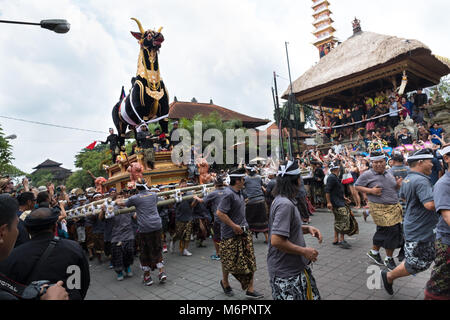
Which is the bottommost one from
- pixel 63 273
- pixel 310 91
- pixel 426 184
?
pixel 63 273

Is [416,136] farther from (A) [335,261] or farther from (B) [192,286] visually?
(B) [192,286]

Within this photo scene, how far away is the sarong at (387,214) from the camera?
15.2ft

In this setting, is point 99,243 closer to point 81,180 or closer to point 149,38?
point 149,38

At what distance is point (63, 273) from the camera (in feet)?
6.57

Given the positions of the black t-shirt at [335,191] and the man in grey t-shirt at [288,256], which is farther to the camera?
the black t-shirt at [335,191]

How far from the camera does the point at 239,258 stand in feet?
13.3

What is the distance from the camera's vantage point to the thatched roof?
14006mm

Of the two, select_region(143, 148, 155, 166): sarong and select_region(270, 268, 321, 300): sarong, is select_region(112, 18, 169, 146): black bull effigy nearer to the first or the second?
select_region(143, 148, 155, 166): sarong

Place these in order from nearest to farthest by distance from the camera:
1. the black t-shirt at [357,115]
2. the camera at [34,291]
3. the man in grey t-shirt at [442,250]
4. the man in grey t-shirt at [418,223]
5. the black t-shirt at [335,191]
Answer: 1. the camera at [34,291]
2. the man in grey t-shirt at [442,250]
3. the man in grey t-shirt at [418,223]
4. the black t-shirt at [335,191]
5. the black t-shirt at [357,115]

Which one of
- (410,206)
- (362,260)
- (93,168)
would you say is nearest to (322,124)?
(362,260)

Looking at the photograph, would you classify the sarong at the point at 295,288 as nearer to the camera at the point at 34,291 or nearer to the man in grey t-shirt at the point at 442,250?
the man in grey t-shirt at the point at 442,250

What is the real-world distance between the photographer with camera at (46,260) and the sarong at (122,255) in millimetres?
3701

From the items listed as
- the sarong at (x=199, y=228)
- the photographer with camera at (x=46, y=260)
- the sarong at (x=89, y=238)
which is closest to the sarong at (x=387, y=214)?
the sarong at (x=199, y=228)
